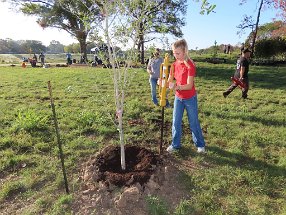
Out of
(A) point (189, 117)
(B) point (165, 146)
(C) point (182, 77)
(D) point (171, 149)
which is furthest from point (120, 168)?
(C) point (182, 77)

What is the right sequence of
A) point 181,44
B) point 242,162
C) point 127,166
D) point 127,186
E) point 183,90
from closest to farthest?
point 127,186, point 181,44, point 127,166, point 183,90, point 242,162

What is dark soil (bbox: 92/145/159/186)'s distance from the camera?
442cm

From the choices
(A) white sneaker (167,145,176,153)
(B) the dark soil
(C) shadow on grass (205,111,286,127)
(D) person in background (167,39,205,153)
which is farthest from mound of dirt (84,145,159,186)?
(C) shadow on grass (205,111,286,127)

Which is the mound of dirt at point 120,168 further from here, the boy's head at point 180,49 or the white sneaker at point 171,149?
the boy's head at point 180,49

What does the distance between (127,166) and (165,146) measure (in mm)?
1392

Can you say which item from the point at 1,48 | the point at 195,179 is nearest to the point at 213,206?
the point at 195,179

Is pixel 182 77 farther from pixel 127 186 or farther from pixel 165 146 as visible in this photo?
pixel 127 186

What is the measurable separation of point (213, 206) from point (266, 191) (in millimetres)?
977

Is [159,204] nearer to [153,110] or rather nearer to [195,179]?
[195,179]

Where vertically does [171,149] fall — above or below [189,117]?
below

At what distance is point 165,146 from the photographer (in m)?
6.11

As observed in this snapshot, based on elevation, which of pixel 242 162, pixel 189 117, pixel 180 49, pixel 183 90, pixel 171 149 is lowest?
pixel 242 162

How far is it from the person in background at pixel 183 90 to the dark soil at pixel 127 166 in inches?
32.6

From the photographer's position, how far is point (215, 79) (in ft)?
50.5
